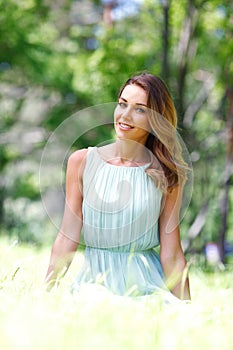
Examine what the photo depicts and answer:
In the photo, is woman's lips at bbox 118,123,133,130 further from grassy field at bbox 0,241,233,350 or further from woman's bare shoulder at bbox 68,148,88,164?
grassy field at bbox 0,241,233,350

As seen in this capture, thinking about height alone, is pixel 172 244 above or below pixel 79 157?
below

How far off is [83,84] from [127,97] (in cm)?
738

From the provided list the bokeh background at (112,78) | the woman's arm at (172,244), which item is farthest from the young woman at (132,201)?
the bokeh background at (112,78)

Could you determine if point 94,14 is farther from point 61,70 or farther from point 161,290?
point 161,290

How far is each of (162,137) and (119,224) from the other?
14.5 inches

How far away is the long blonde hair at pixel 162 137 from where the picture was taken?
2.51 meters

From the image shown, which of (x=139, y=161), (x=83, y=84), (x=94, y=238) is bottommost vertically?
(x=83, y=84)

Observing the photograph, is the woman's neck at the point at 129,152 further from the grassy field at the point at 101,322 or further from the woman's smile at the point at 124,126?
the grassy field at the point at 101,322

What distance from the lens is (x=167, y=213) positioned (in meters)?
2.55

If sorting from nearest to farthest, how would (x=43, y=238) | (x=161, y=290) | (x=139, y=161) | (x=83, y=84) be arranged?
(x=161, y=290) < (x=139, y=161) < (x=83, y=84) < (x=43, y=238)

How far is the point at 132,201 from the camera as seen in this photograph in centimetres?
247

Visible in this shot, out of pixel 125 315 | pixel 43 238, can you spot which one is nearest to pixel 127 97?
pixel 125 315

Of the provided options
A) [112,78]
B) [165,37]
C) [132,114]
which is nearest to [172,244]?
[132,114]

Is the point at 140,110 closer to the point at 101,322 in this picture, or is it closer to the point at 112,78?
the point at 101,322
